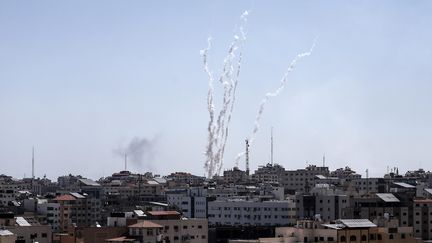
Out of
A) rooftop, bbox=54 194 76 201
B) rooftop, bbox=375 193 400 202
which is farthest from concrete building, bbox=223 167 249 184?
rooftop, bbox=375 193 400 202

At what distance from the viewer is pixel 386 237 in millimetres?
46656

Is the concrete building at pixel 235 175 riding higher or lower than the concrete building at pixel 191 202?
higher

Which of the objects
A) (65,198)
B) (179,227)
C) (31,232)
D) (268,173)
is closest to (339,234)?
(179,227)

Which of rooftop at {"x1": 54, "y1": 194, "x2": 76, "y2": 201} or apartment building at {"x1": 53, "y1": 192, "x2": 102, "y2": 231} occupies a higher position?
rooftop at {"x1": 54, "y1": 194, "x2": 76, "y2": 201}

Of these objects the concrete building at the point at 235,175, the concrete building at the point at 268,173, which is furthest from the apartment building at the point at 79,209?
the concrete building at the point at 268,173

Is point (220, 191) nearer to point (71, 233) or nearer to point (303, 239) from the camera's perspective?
point (71, 233)

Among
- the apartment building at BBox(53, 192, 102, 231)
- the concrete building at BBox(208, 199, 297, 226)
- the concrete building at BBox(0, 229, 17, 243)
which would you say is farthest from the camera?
the apartment building at BBox(53, 192, 102, 231)

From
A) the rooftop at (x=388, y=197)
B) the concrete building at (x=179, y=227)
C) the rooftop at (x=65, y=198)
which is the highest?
the rooftop at (x=388, y=197)

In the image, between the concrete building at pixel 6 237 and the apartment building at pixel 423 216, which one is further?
the apartment building at pixel 423 216

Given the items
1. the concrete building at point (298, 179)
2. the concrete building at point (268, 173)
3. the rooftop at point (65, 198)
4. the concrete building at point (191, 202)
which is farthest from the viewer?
the concrete building at point (268, 173)

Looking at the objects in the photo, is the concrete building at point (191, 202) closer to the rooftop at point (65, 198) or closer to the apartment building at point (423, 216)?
the rooftop at point (65, 198)

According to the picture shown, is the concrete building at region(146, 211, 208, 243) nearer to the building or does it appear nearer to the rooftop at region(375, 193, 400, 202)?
the building

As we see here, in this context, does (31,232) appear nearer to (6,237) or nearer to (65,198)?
(6,237)

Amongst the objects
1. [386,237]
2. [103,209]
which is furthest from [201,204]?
[386,237]
